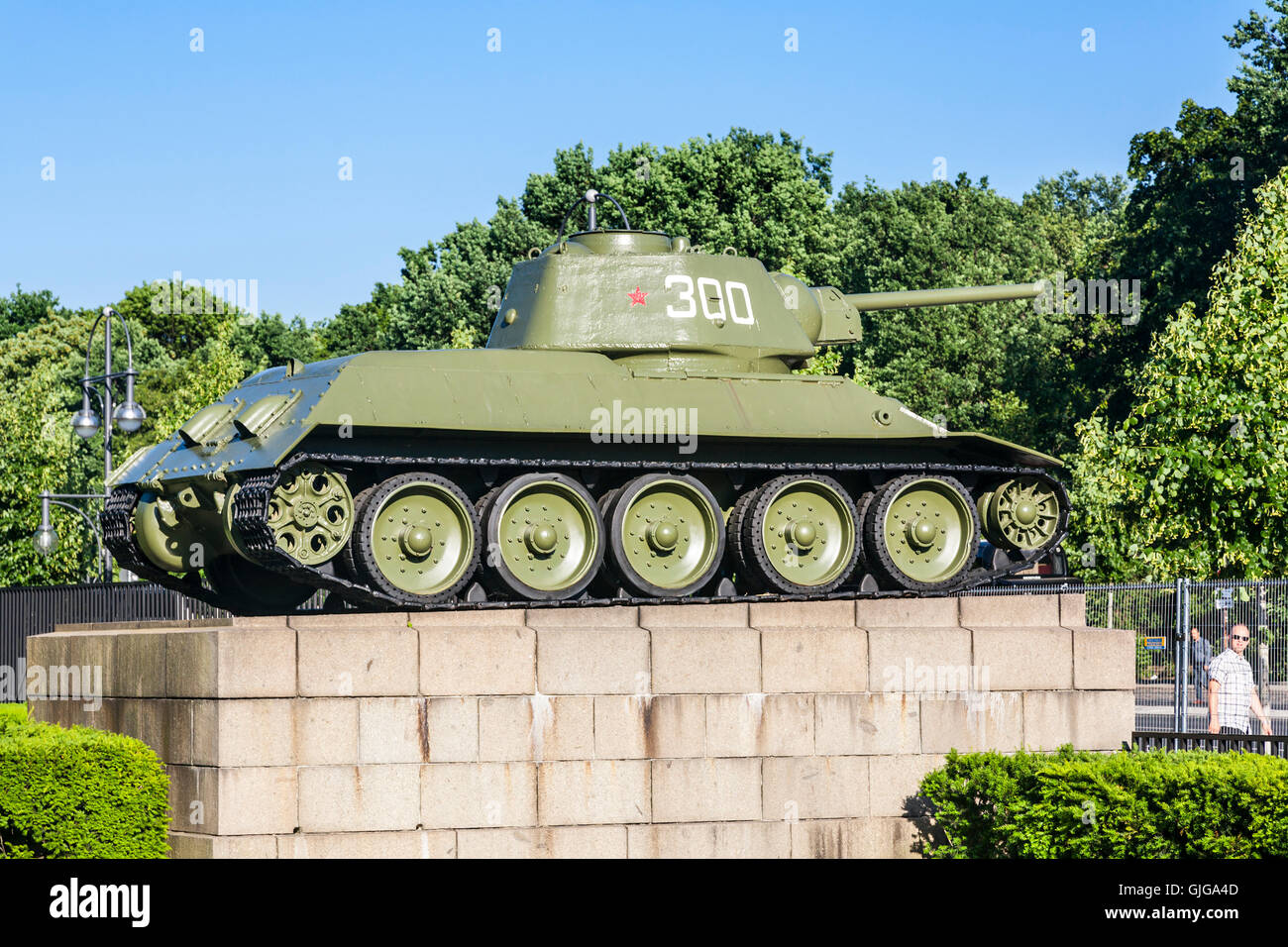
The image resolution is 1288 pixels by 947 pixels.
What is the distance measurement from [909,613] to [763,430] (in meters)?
2.48

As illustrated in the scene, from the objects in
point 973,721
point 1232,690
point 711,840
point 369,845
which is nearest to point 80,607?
point 369,845

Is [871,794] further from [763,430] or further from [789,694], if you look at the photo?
[763,430]

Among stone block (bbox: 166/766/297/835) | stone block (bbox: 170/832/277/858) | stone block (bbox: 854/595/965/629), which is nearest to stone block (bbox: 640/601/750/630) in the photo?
stone block (bbox: 854/595/965/629)

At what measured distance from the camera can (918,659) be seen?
17.2 metres

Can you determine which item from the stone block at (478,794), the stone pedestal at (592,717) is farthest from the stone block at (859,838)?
the stone block at (478,794)

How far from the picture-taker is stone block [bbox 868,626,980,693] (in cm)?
1703

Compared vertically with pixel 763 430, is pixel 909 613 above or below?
below

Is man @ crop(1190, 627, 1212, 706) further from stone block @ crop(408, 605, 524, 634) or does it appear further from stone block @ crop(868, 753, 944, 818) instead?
stone block @ crop(408, 605, 524, 634)

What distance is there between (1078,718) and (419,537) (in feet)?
22.1

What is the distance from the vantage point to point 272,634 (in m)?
14.8

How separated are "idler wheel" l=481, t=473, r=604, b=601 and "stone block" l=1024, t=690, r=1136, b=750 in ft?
15.1
